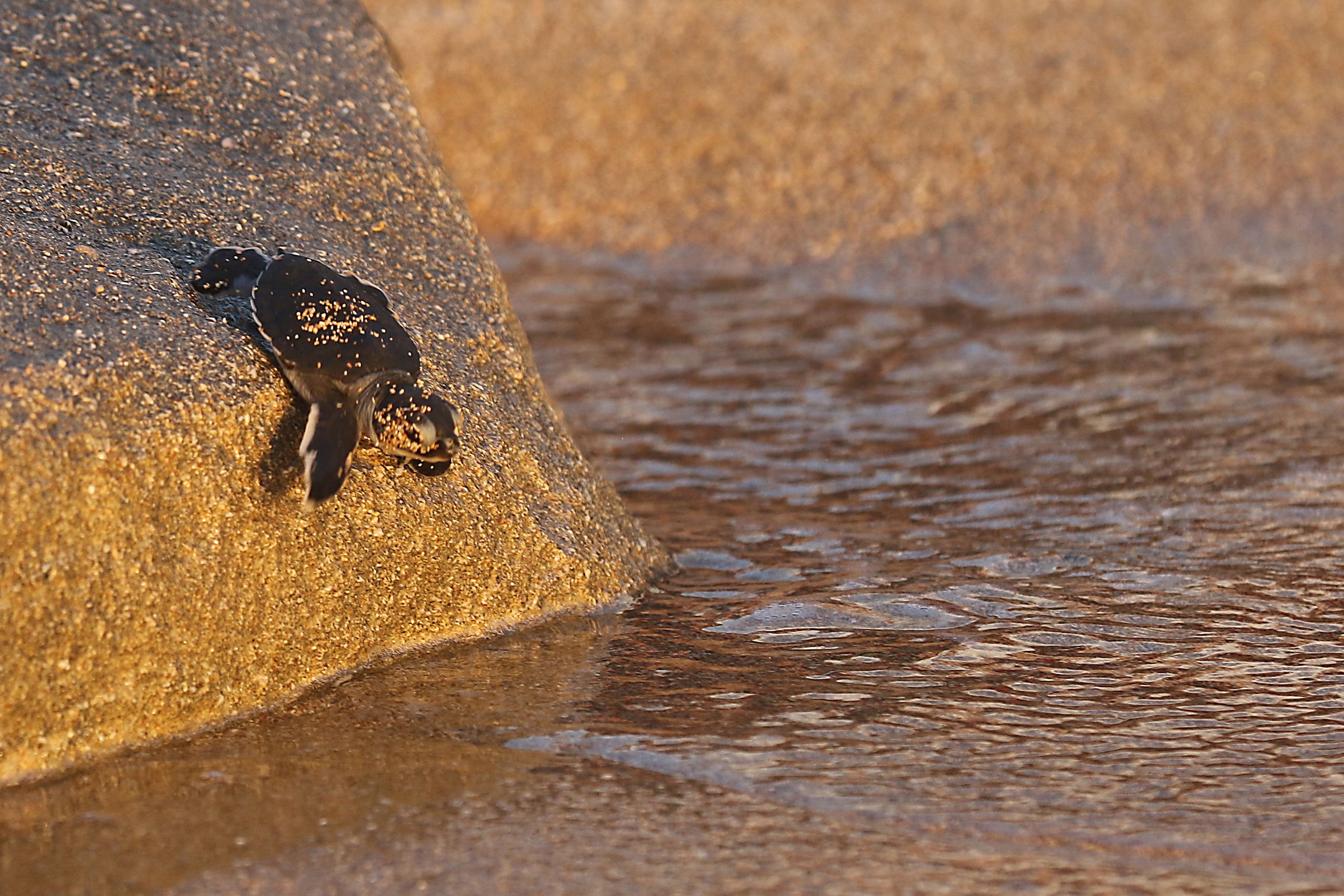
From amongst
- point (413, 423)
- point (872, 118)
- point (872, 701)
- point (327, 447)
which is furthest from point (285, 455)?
point (872, 118)

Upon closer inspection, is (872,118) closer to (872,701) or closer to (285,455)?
(872,701)

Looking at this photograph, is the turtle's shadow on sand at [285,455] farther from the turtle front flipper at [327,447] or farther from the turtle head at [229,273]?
the turtle head at [229,273]

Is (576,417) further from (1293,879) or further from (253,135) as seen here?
(1293,879)

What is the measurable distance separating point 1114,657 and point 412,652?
1610 mm

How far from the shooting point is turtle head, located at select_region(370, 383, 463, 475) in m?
3.38

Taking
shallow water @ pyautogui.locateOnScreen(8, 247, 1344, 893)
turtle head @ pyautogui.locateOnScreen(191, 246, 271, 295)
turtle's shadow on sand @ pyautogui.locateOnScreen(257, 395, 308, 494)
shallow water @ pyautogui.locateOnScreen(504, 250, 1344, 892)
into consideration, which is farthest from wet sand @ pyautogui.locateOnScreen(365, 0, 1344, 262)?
turtle's shadow on sand @ pyautogui.locateOnScreen(257, 395, 308, 494)

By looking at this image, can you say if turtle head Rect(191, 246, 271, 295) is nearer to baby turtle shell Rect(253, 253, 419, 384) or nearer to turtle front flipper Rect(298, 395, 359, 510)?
baby turtle shell Rect(253, 253, 419, 384)

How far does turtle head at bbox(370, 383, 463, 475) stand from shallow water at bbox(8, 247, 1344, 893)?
1.65 feet

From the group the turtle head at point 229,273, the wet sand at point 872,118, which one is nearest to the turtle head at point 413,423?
the turtle head at point 229,273

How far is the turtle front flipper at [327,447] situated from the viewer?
3240 mm

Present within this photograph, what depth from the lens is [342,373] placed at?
Result: 336cm

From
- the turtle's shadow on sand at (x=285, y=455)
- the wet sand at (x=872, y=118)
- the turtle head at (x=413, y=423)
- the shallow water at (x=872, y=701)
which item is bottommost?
the shallow water at (x=872, y=701)

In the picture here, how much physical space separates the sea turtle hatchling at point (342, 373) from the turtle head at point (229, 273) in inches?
0.6

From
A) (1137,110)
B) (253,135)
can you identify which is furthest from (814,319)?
(253,135)
